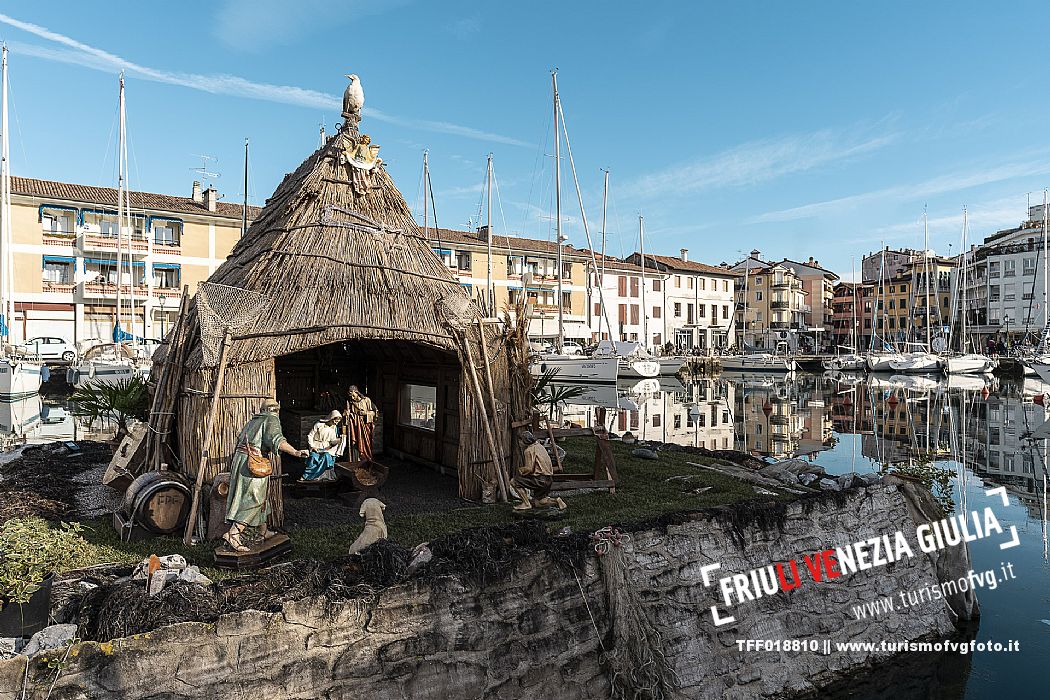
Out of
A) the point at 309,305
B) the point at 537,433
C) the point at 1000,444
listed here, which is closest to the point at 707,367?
the point at 1000,444

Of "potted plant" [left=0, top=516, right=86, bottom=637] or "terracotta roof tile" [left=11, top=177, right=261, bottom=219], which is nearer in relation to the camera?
"potted plant" [left=0, top=516, right=86, bottom=637]

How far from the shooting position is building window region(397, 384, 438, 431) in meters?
12.6

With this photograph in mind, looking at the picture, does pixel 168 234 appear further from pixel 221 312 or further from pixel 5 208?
pixel 221 312

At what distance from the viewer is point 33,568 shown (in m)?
5.53

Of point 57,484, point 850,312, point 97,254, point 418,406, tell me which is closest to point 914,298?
point 850,312

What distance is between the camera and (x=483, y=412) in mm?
9633

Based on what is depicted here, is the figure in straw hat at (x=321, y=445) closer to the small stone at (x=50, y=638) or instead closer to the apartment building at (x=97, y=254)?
the small stone at (x=50, y=638)

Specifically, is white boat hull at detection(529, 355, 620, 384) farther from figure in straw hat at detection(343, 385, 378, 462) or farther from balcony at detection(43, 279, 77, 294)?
figure in straw hat at detection(343, 385, 378, 462)

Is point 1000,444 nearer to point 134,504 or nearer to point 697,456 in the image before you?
point 697,456

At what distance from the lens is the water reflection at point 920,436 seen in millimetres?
8195

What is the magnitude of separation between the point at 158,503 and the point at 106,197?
132 feet

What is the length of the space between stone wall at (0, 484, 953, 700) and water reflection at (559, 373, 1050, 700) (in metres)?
0.92

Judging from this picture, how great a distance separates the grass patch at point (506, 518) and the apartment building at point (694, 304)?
52.2m

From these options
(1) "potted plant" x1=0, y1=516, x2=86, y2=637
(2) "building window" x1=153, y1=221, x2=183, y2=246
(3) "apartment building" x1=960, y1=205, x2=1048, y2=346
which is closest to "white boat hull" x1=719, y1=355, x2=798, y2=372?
(3) "apartment building" x1=960, y1=205, x2=1048, y2=346
